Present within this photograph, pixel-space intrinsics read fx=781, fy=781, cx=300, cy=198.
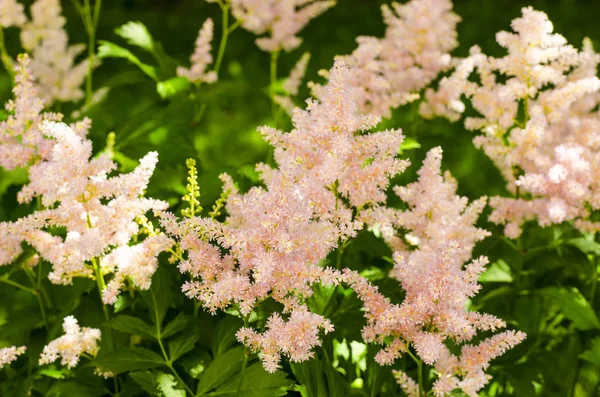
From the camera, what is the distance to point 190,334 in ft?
8.39

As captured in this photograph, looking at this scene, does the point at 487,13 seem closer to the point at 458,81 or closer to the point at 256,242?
the point at 458,81

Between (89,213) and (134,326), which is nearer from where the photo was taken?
(89,213)

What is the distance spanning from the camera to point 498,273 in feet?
10.5

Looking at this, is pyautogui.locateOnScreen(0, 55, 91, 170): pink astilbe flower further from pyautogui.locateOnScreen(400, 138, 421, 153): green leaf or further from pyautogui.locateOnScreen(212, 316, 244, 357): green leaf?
pyautogui.locateOnScreen(400, 138, 421, 153): green leaf

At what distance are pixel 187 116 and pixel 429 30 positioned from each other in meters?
1.24

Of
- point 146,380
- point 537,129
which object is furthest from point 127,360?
point 537,129

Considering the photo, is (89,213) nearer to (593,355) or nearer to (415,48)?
(593,355)

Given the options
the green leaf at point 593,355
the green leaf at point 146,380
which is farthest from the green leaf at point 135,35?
the green leaf at point 593,355

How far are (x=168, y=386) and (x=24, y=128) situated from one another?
108 centimetres

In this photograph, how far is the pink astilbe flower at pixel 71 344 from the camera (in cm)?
233

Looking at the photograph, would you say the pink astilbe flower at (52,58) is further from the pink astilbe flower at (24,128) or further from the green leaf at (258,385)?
the green leaf at (258,385)

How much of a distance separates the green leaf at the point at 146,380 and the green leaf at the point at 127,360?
0.06ft

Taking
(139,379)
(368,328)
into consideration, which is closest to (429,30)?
(368,328)

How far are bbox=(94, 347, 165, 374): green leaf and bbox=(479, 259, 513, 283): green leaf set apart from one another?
4.59 feet
